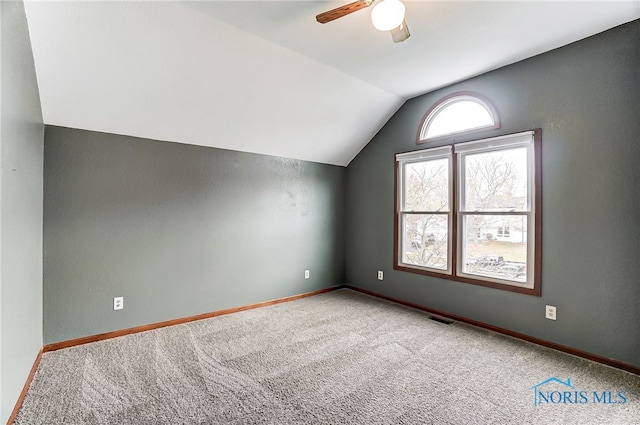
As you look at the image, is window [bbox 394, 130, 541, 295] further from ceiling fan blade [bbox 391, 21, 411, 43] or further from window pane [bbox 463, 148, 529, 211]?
ceiling fan blade [bbox 391, 21, 411, 43]

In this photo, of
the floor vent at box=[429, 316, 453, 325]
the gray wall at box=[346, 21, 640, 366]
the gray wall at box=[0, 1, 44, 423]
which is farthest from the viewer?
the floor vent at box=[429, 316, 453, 325]

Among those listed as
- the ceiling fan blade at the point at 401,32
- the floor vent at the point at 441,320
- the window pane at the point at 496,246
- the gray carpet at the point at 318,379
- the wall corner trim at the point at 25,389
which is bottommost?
the gray carpet at the point at 318,379

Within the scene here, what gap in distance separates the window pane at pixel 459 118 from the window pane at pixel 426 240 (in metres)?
1.05

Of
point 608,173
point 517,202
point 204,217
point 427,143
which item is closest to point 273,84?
point 204,217

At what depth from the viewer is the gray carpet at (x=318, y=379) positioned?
1866 mm

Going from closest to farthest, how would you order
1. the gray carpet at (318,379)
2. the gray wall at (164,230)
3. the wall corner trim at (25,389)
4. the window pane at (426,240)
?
1. the wall corner trim at (25,389)
2. the gray carpet at (318,379)
3. the gray wall at (164,230)
4. the window pane at (426,240)

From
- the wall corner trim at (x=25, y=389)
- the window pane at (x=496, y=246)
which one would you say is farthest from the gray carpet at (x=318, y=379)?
the window pane at (x=496, y=246)

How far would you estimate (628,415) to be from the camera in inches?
73.8

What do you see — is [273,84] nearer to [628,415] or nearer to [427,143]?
[427,143]

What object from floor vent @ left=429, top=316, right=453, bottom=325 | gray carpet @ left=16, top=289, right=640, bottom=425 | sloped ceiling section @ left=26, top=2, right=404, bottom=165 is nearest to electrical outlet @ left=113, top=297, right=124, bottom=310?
gray carpet @ left=16, top=289, right=640, bottom=425

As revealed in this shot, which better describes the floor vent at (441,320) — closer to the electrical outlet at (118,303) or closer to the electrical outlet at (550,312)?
the electrical outlet at (550,312)

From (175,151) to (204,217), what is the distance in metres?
0.80

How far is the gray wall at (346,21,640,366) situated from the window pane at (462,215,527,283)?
0.19 meters

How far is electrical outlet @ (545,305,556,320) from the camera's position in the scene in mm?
2765
